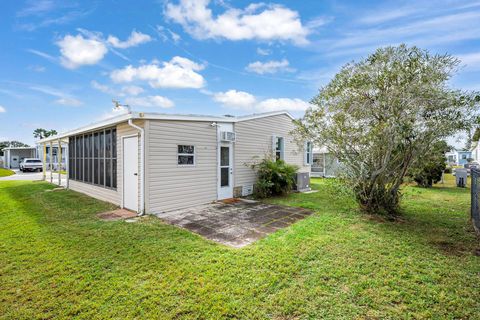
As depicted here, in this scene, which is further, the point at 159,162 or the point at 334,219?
the point at 159,162

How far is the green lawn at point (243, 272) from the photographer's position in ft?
7.97

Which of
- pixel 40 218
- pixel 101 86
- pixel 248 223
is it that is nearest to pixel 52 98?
pixel 101 86

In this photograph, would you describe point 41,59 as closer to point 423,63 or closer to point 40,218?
point 40,218

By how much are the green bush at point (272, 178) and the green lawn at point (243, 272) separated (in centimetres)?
344

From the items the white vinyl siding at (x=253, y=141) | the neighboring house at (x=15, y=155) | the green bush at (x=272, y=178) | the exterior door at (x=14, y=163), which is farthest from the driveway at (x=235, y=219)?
the exterior door at (x=14, y=163)

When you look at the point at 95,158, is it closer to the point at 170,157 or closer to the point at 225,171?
the point at 170,157

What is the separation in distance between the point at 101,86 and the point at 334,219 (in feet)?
45.0

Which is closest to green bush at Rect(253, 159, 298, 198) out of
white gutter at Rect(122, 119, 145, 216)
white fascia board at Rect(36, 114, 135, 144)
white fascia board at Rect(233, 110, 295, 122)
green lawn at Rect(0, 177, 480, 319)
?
white fascia board at Rect(233, 110, 295, 122)

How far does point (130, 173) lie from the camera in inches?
268

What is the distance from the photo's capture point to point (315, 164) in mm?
18750

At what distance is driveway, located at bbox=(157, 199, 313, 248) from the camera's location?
466 centimetres

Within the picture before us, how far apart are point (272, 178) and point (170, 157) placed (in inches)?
→ 158

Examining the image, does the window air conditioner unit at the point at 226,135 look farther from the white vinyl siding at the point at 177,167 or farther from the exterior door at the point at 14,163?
the exterior door at the point at 14,163

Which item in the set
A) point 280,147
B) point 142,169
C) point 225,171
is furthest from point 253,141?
point 142,169
